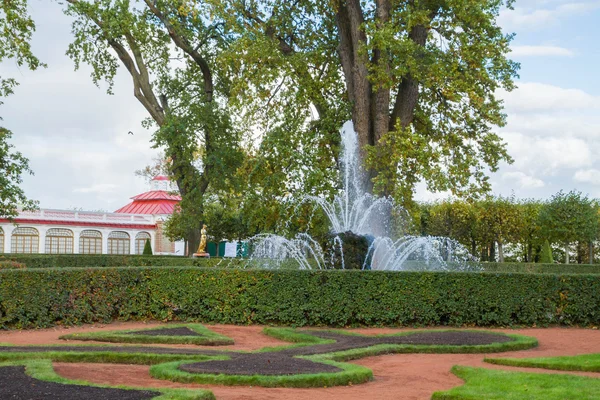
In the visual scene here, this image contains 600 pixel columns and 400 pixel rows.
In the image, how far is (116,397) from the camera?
627 centimetres

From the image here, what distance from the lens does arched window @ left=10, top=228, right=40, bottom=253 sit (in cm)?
4450

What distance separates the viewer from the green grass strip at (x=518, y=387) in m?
6.69

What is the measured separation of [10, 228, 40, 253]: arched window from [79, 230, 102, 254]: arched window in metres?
3.32

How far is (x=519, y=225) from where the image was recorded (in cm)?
3984

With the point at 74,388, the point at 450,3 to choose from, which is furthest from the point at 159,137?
the point at 74,388

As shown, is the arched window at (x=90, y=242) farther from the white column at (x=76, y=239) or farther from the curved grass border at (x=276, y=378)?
the curved grass border at (x=276, y=378)

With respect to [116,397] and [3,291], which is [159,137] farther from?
[116,397]

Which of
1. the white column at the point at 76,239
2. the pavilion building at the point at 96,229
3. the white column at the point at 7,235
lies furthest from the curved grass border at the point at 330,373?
the white column at the point at 76,239

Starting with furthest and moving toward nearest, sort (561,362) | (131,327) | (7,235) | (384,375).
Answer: (7,235) → (131,327) → (561,362) → (384,375)

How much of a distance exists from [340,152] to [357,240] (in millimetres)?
6880

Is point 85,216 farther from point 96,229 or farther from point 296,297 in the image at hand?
point 296,297

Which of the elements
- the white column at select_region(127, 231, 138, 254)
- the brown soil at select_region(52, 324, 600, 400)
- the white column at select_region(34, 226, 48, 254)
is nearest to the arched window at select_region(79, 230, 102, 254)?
the white column at select_region(127, 231, 138, 254)

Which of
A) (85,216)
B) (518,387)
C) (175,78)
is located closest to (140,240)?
(85,216)

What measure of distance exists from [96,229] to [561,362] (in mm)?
43579
